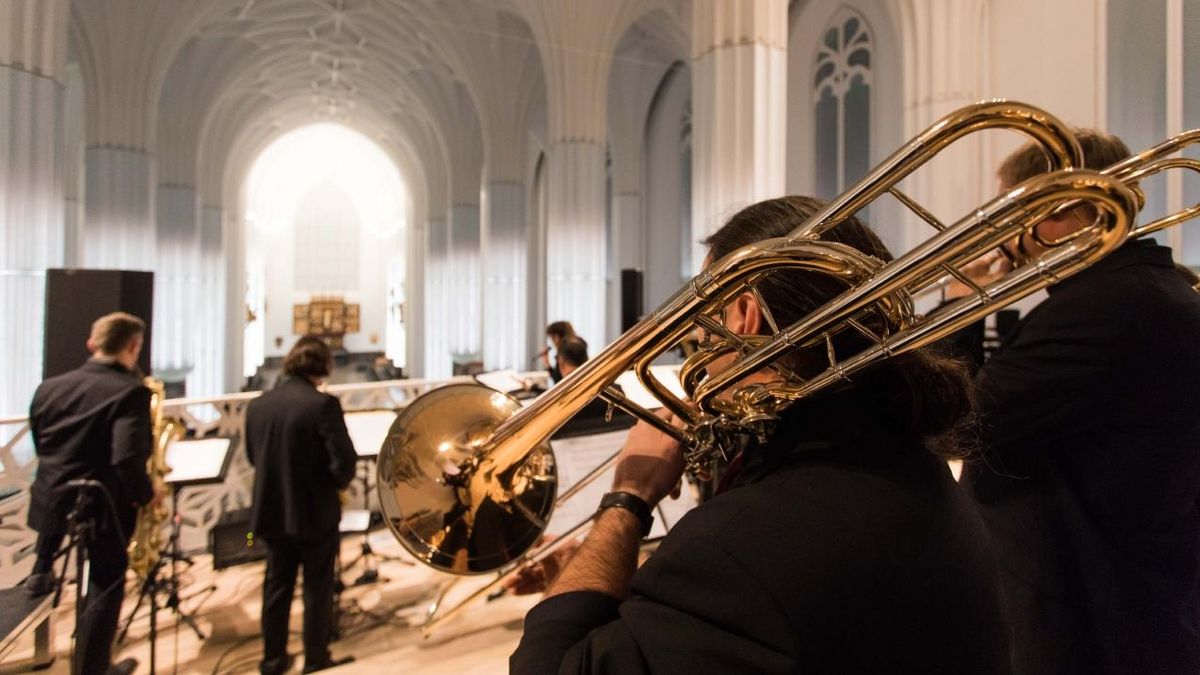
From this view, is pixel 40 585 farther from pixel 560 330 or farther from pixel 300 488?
pixel 560 330

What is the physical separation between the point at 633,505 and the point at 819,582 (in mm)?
437

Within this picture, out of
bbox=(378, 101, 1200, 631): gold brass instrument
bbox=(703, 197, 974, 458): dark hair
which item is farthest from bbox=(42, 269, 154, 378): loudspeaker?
bbox=(703, 197, 974, 458): dark hair

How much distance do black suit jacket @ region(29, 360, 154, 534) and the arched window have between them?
1020 centimetres

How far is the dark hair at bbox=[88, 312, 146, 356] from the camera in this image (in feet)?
11.8

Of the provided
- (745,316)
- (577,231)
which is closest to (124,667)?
(745,316)

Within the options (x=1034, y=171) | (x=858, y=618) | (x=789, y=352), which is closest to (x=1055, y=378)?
(x=1034, y=171)

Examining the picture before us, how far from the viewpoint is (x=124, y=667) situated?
158 inches

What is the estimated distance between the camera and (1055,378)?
1.56 m

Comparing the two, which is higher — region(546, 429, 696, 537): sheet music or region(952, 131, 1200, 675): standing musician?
region(952, 131, 1200, 675): standing musician

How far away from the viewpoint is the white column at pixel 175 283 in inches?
579

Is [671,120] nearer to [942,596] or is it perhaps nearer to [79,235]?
[79,235]

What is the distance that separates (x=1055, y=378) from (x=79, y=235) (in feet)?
A: 61.7

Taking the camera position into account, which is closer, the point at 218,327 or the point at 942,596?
the point at 942,596

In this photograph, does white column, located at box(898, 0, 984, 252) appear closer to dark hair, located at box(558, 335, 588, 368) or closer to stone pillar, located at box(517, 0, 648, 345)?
dark hair, located at box(558, 335, 588, 368)
